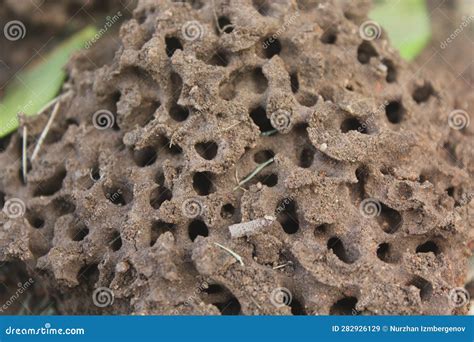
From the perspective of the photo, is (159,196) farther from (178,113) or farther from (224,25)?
(224,25)

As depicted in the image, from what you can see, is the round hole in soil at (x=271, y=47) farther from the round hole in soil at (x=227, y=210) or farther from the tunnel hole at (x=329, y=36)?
the round hole in soil at (x=227, y=210)

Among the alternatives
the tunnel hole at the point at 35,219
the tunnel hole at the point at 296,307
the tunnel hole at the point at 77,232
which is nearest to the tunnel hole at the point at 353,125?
the tunnel hole at the point at 296,307

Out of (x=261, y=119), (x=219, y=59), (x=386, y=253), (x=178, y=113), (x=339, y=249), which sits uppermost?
(x=219, y=59)

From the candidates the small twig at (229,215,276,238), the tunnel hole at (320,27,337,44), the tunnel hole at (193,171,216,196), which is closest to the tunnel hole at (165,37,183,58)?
the tunnel hole at (193,171,216,196)

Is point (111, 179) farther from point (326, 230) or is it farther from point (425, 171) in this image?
point (425, 171)

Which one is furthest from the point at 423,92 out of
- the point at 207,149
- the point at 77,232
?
the point at 77,232

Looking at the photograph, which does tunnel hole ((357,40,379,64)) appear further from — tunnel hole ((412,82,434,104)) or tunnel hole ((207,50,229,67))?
tunnel hole ((207,50,229,67))

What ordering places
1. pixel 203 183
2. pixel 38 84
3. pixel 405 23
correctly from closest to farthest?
pixel 203 183 < pixel 38 84 < pixel 405 23

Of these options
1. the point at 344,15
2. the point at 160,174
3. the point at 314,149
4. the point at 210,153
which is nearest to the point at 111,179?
the point at 160,174
